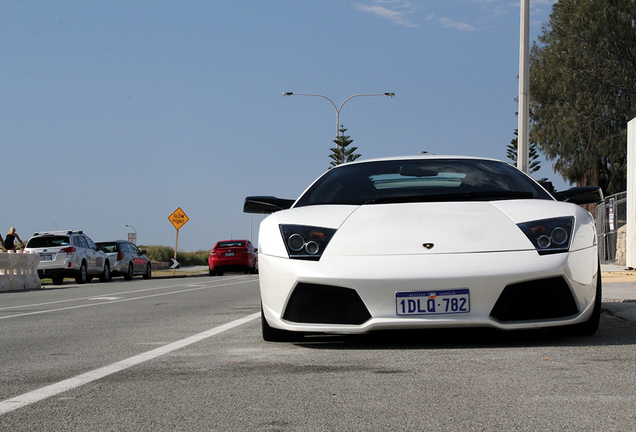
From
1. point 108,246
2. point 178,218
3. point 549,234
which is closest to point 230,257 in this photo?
point 108,246

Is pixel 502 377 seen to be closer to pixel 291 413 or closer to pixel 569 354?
pixel 569 354

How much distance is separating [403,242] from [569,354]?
1192 mm

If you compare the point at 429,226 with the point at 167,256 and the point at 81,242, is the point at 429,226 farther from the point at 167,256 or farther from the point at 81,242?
the point at 167,256

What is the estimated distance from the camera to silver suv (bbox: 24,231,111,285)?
2489 cm

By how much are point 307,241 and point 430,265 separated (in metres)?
0.83

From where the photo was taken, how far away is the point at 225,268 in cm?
3194

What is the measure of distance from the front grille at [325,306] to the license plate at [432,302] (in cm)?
23

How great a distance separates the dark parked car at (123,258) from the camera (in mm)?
28875

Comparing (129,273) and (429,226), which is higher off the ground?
(429,226)

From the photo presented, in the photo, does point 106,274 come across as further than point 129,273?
No

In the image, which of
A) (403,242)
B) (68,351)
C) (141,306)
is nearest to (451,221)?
(403,242)

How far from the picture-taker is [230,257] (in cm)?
3170

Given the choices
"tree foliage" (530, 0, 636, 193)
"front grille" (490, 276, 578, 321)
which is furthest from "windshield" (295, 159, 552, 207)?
"tree foliage" (530, 0, 636, 193)

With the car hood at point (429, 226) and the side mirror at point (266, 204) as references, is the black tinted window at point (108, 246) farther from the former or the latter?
the car hood at point (429, 226)
